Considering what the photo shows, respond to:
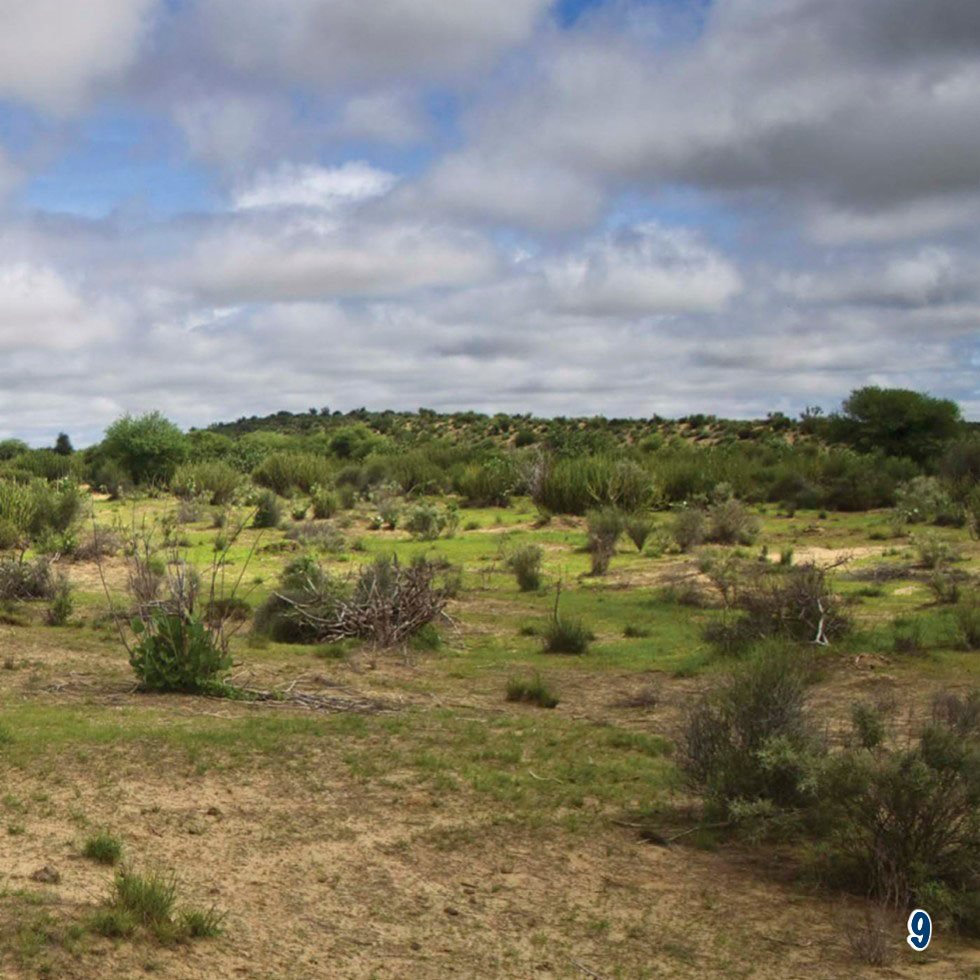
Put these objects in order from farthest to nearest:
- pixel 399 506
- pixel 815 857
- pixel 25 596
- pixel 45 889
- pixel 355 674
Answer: pixel 399 506
pixel 25 596
pixel 355 674
pixel 815 857
pixel 45 889

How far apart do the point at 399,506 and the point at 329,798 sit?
96.9 feet

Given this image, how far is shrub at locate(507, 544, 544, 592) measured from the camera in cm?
2442

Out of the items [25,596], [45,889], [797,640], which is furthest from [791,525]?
[45,889]

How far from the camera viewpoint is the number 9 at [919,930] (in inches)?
297

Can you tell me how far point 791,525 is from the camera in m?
35.5

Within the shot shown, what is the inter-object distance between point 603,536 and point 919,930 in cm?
2023

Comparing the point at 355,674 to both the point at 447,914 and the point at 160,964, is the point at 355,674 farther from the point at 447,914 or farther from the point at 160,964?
the point at 160,964

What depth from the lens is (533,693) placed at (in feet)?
47.5

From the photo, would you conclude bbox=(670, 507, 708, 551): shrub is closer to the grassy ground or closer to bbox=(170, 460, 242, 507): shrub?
the grassy ground

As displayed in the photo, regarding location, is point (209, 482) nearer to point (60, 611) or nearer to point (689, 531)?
point (689, 531)

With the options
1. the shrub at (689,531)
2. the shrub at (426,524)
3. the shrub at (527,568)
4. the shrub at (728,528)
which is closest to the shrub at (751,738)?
the shrub at (527,568)

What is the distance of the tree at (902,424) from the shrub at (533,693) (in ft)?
136

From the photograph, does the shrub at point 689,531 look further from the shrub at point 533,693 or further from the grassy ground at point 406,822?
the shrub at point 533,693

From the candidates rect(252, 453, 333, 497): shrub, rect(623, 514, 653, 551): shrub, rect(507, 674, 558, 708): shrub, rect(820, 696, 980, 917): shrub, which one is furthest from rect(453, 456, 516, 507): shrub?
rect(820, 696, 980, 917): shrub
